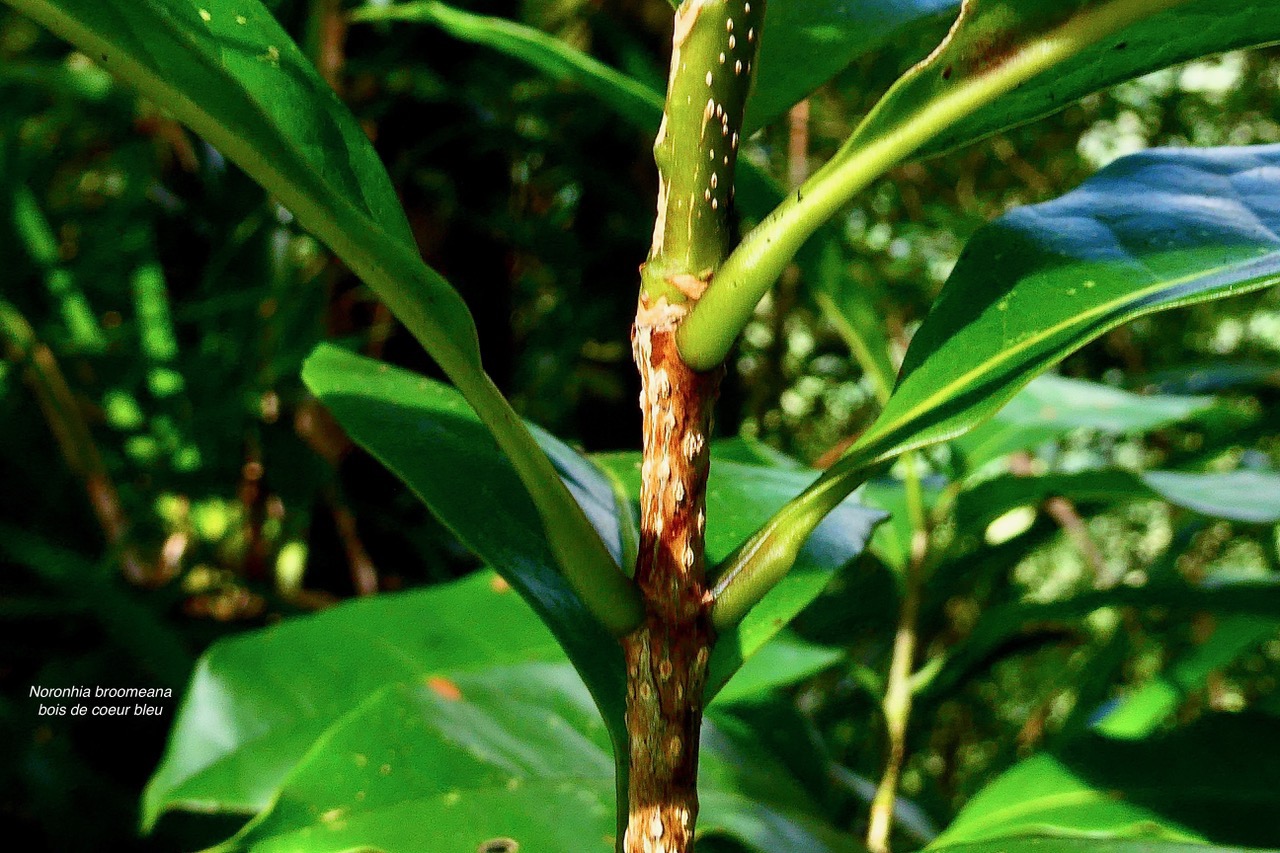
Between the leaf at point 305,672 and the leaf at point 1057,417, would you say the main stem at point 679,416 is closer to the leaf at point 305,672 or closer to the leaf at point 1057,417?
the leaf at point 305,672

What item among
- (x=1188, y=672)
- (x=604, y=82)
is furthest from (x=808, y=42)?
(x=1188, y=672)

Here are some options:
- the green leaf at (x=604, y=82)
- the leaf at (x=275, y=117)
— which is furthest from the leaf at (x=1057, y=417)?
the leaf at (x=275, y=117)

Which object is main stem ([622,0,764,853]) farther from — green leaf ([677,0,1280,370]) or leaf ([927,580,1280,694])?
leaf ([927,580,1280,694])

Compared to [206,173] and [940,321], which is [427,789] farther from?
[206,173]

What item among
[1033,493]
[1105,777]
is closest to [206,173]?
[1033,493]

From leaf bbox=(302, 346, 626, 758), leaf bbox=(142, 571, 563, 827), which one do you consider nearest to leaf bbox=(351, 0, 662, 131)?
leaf bbox=(302, 346, 626, 758)

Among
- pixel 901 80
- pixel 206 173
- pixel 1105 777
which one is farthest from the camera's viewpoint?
pixel 206 173
